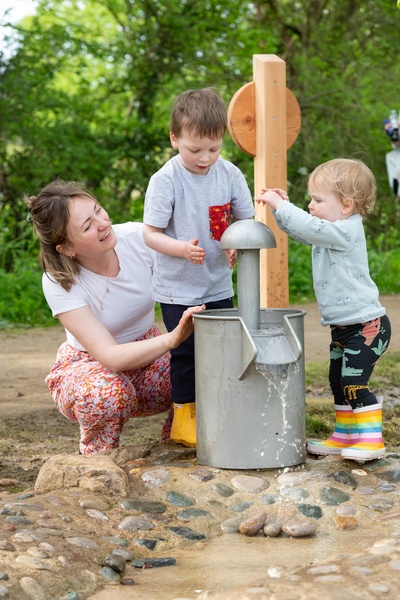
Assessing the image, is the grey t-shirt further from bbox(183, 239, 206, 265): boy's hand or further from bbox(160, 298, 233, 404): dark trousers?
bbox(183, 239, 206, 265): boy's hand

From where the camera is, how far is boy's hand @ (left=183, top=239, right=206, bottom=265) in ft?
10.7

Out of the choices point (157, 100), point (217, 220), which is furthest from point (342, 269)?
point (157, 100)

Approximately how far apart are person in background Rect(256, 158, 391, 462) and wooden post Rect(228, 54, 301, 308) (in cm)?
73

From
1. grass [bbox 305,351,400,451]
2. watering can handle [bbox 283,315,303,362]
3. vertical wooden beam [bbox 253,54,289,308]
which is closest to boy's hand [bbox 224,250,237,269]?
watering can handle [bbox 283,315,303,362]

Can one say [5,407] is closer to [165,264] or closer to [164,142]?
[165,264]

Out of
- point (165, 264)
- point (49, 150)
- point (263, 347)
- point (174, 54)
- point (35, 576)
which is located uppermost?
point (174, 54)

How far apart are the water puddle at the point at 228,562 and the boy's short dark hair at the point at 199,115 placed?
4.79ft

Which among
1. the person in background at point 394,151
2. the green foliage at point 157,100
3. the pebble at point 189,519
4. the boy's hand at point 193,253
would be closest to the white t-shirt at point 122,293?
the boy's hand at point 193,253

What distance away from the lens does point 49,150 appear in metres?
10.8

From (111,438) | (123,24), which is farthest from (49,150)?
(111,438)

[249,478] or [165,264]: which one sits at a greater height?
[165,264]

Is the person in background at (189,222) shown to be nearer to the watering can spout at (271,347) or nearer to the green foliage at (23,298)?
the watering can spout at (271,347)

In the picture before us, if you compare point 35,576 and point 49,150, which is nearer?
point 35,576

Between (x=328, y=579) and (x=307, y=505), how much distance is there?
0.74 meters
